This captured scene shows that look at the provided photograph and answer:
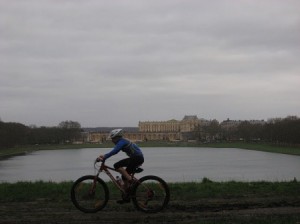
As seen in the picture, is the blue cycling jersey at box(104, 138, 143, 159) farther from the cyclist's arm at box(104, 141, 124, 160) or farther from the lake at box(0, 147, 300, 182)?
the lake at box(0, 147, 300, 182)

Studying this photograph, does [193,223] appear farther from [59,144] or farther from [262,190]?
[59,144]

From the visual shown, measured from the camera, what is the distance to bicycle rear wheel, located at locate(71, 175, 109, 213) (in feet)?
33.8

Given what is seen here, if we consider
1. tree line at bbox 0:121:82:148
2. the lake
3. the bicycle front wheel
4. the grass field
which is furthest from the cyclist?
tree line at bbox 0:121:82:148

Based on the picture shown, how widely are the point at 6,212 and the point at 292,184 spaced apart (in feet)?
25.8

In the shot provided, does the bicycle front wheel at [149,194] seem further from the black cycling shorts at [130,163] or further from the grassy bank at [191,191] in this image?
the grassy bank at [191,191]

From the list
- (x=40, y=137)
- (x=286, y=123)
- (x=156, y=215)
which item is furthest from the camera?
(x=40, y=137)

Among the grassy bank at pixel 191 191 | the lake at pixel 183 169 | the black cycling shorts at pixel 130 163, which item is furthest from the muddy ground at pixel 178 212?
the lake at pixel 183 169

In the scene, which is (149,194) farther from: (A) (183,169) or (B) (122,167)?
(A) (183,169)

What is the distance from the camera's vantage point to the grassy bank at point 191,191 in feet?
39.6

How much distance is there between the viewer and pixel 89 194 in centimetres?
1068

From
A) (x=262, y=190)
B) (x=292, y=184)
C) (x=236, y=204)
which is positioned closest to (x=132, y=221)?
(x=236, y=204)

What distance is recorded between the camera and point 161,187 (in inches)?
406

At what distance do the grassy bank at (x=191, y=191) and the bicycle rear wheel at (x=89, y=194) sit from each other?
1.52 metres

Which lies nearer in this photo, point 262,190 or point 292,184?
point 262,190
